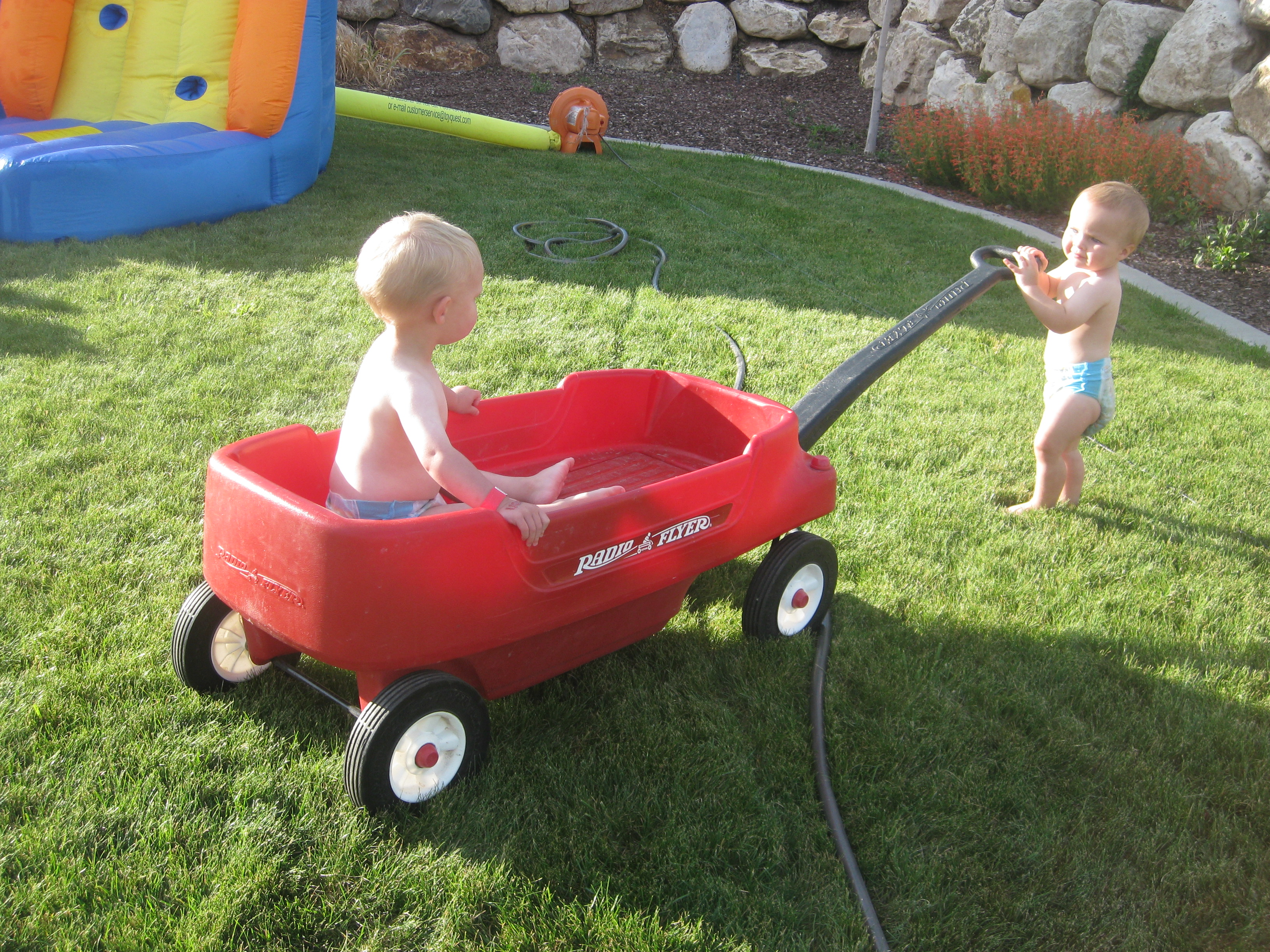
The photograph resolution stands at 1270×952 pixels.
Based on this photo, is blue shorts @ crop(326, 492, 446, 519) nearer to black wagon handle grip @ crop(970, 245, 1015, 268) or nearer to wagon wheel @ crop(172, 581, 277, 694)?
wagon wheel @ crop(172, 581, 277, 694)

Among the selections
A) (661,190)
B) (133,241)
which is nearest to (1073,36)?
(661,190)

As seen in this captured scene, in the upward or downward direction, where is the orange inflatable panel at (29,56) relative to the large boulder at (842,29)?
downward

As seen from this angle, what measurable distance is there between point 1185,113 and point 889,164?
2.11 meters

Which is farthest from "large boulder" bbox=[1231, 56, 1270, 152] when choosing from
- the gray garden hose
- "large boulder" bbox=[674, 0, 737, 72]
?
"large boulder" bbox=[674, 0, 737, 72]

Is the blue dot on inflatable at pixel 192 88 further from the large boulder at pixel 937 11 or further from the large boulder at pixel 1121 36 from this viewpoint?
the large boulder at pixel 937 11

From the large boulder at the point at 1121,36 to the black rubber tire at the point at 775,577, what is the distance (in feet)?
20.8

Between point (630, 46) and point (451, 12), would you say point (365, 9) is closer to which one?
point (451, 12)

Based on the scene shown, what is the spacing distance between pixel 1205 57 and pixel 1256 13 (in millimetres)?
372

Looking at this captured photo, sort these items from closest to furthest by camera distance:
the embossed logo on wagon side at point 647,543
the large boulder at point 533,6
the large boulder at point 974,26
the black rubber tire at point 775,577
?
the embossed logo on wagon side at point 647,543
the black rubber tire at point 775,577
the large boulder at point 974,26
the large boulder at point 533,6

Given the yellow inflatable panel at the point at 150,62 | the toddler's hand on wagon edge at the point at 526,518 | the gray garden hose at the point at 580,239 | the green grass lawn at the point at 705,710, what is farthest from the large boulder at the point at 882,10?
the toddler's hand on wagon edge at the point at 526,518

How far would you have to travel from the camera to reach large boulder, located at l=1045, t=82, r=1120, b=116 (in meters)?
7.03

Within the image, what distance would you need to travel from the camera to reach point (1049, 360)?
3121 mm

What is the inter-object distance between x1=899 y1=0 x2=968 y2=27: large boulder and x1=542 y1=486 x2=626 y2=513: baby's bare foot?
8.54 meters

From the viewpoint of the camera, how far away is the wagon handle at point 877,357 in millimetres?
2412
